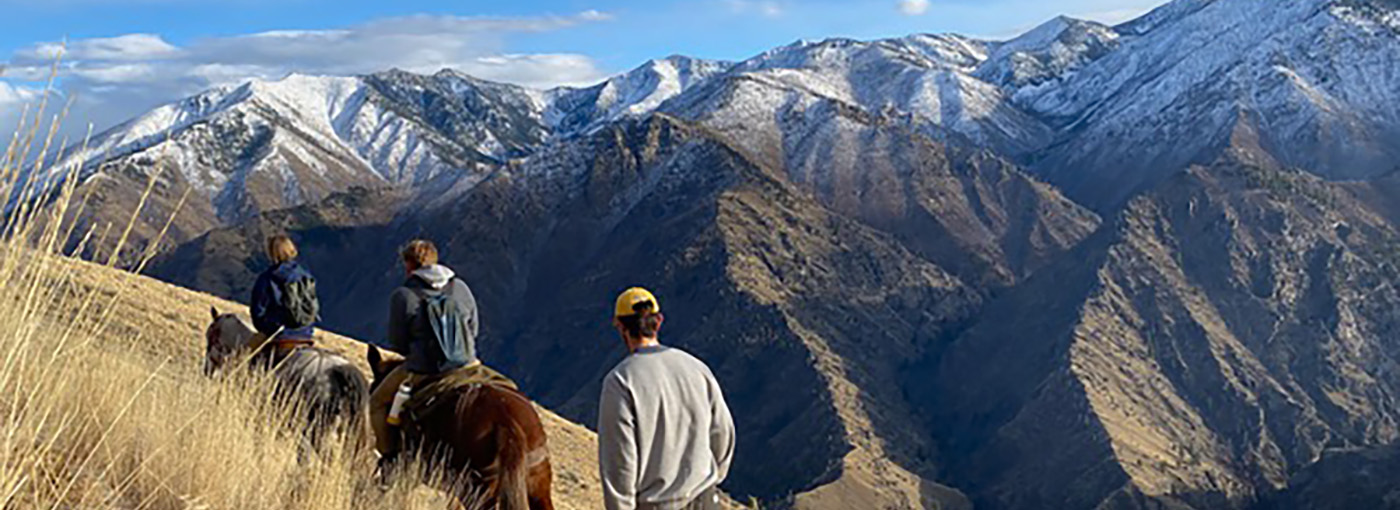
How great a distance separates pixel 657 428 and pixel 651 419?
0.10 m

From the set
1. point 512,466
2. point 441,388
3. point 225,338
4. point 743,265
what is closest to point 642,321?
point 512,466

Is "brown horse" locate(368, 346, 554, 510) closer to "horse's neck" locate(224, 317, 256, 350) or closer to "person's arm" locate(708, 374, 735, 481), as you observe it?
"person's arm" locate(708, 374, 735, 481)

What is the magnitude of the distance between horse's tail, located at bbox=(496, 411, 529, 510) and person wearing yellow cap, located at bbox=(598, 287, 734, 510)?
1.27 metres

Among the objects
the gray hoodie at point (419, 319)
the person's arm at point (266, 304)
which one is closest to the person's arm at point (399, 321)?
the gray hoodie at point (419, 319)

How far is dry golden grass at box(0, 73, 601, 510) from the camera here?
4.40 m

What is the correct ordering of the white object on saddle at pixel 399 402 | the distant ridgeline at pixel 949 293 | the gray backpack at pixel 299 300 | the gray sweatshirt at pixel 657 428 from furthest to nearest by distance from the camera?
the distant ridgeline at pixel 949 293 → the gray backpack at pixel 299 300 → the white object on saddle at pixel 399 402 → the gray sweatshirt at pixel 657 428

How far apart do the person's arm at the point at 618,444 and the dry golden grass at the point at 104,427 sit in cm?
109

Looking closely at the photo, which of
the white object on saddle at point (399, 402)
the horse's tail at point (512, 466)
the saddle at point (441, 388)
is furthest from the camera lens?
the white object on saddle at point (399, 402)

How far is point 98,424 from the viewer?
232 inches

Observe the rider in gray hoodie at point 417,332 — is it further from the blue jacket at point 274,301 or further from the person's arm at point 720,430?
the person's arm at point 720,430

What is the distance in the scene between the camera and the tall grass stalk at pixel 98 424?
439 cm

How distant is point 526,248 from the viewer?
178875 mm

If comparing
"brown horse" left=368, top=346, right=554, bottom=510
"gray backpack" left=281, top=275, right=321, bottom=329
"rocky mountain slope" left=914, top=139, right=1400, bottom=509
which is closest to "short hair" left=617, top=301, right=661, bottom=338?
"brown horse" left=368, top=346, right=554, bottom=510

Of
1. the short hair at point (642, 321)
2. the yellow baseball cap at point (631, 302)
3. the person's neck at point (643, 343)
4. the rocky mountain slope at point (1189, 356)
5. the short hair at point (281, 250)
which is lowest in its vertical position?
the rocky mountain slope at point (1189, 356)
